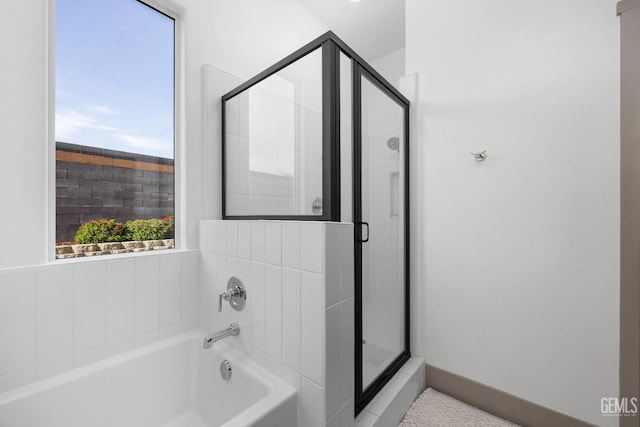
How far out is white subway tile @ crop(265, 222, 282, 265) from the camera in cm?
115

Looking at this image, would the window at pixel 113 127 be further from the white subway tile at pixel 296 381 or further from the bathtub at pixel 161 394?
the white subway tile at pixel 296 381

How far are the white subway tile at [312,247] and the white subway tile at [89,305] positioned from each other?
0.95 meters

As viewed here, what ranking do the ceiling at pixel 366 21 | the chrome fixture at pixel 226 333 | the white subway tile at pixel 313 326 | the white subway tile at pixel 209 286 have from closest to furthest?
the white subway tile at pixel 313 326 < the chrome fixture at pixel 226 333 < the white subway tile at pixel 209 286 < the ceiling at pixel 366 21

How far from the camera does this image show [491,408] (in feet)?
5.06

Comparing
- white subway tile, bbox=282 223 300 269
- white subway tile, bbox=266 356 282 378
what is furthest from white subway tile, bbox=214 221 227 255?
white subway tile, bbox=266 356 282 378

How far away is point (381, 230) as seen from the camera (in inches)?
61.9

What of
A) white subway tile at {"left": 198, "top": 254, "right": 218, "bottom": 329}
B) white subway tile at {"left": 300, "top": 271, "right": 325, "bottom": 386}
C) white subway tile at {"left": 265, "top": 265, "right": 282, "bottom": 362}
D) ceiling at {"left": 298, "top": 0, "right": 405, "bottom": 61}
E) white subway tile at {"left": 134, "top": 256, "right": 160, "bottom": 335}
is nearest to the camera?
white subway tile at {"left": 300, "top": 271, "right": 325, "bottom": 386}

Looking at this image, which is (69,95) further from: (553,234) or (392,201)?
(553,234)

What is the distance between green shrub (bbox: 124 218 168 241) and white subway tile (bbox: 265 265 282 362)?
0.75 metres

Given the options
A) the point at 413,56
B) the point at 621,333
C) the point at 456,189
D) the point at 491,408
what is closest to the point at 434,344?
the point at 491,408

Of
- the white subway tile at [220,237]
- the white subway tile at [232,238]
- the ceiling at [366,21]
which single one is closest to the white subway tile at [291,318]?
the white subway tile at [232,238]

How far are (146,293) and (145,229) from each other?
33 centimetres

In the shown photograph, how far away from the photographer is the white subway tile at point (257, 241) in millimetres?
1224

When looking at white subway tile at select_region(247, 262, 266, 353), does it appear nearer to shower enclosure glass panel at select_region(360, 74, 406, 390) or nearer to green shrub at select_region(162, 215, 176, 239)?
shower enclosure glass panel at select_region(360, 74, 406, 390)
